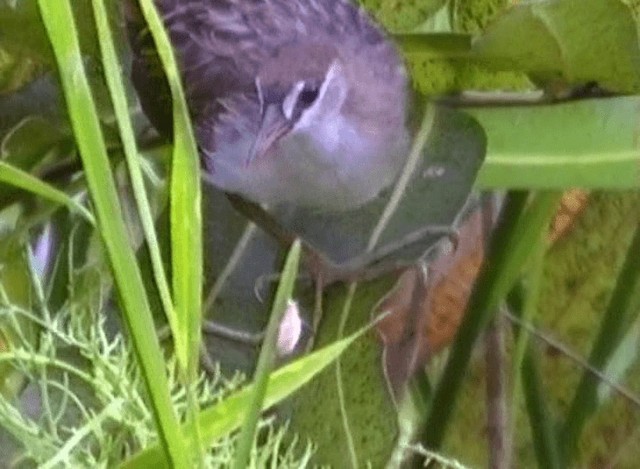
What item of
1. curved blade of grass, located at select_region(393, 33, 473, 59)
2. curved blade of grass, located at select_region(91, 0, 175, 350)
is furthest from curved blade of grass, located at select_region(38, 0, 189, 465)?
curved blade of grass, located at select_region(393, 33, 473, 59)

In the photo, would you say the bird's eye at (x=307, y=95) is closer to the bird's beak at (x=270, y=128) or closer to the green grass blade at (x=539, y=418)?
the bird's beak at (x=270, y=128)

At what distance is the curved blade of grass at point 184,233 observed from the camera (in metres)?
0.24

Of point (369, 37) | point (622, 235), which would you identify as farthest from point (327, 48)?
point (622, 235)

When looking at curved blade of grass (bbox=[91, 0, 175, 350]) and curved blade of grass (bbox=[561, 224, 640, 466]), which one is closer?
curved blade of grass (bbox=[91, 0, 175, 350])

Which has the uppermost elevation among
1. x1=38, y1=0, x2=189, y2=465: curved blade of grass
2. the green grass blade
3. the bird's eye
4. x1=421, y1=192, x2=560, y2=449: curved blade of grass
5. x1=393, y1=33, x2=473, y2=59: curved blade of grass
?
x1=38, y1=0, x2=189, y2=465: curved blade of grass

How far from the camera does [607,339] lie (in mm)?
375

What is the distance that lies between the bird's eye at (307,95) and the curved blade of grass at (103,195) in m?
0.09

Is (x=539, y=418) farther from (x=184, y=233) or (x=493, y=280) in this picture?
Result: (x=184, y=233)

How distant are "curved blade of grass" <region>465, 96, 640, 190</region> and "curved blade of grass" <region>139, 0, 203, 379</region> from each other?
0.09 meters

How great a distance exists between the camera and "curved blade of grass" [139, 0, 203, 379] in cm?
24

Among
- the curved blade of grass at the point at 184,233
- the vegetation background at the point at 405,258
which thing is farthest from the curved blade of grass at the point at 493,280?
the curved blade of grass at the point at 184,233

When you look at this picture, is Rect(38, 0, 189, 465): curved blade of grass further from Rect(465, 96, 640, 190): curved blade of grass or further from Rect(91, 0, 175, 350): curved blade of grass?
Rect(465, 96, 640, 190): curved blade of grass

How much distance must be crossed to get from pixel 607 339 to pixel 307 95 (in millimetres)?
134

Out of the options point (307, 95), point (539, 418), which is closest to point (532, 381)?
point (539, 418)
